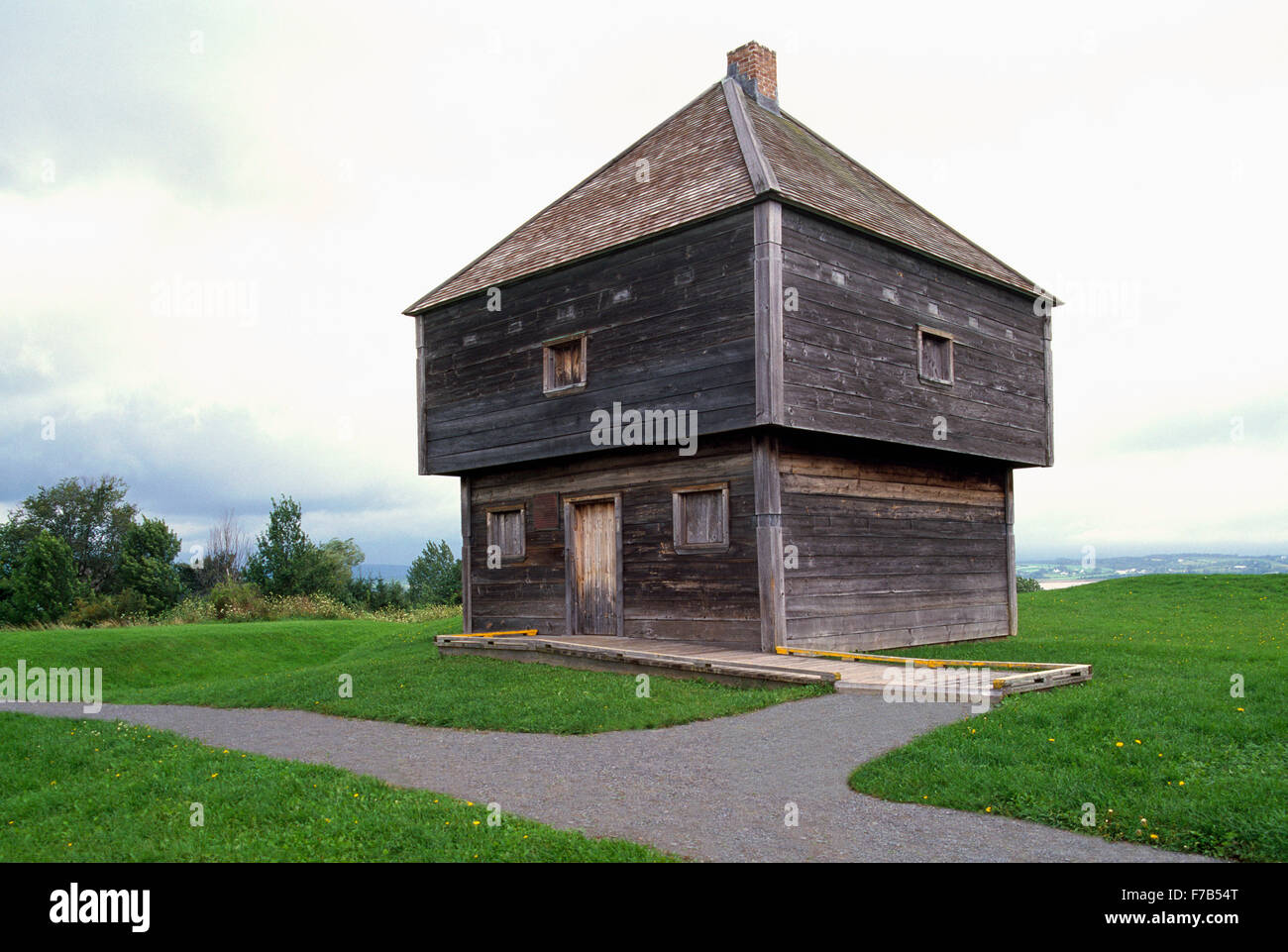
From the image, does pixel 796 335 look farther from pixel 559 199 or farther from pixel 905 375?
pixel 559 199

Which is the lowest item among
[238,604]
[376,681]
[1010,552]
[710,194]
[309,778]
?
[238,604]

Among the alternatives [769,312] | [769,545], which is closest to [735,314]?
[769,312]

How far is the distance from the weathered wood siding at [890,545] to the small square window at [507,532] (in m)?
6.42

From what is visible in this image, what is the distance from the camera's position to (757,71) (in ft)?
74.2

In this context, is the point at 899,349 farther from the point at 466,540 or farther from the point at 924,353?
the point at 466,540

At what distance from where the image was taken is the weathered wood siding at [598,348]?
17000mm

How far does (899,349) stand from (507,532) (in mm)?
8993

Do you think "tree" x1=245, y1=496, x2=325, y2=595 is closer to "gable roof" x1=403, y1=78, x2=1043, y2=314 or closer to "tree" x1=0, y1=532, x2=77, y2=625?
"tree" x1=0, y1=532, x2=77, y2=625

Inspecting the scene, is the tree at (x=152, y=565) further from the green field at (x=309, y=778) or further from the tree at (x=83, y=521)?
the green field at (x=309, y=778)

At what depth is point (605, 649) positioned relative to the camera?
1642 cm

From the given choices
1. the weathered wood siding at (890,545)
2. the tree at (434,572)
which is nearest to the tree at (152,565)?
the tree at (434,572)

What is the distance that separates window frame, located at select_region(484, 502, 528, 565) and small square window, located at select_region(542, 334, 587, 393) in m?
2.83
